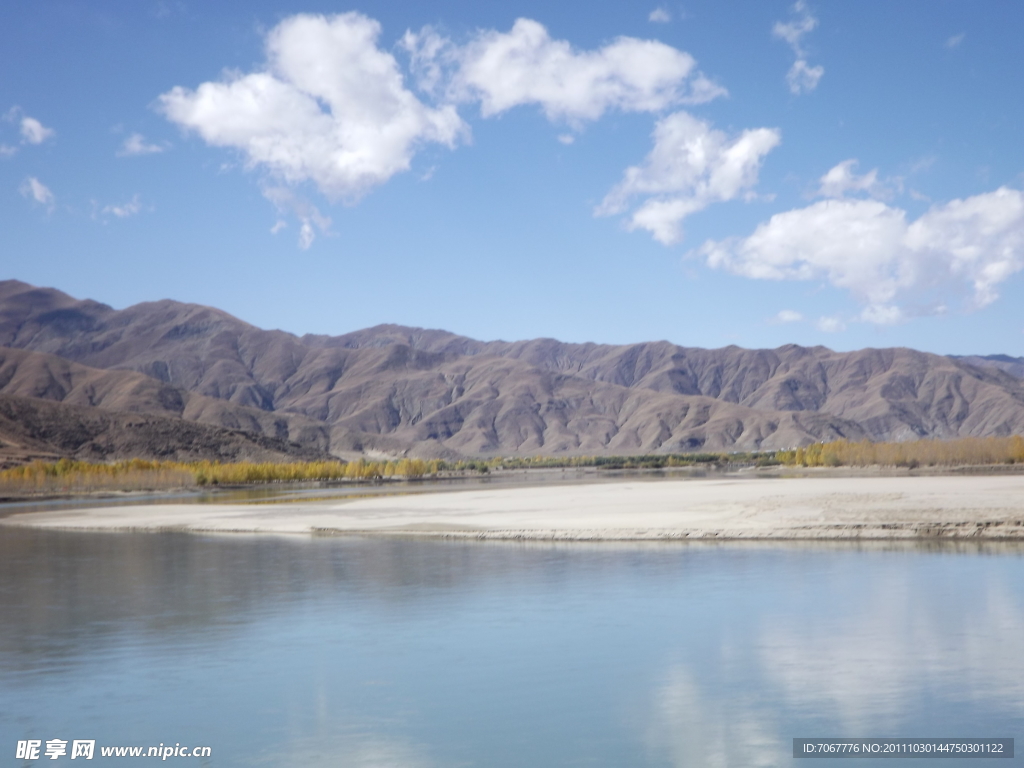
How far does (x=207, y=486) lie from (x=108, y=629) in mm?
80167

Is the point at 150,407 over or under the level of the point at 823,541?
over

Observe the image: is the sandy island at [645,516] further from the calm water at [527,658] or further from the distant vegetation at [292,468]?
the distant vegetation at [292,468]

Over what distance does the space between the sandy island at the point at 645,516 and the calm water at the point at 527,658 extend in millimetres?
3498

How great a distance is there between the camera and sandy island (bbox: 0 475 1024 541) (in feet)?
102

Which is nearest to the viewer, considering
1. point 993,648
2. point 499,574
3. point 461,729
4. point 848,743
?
point 848,743

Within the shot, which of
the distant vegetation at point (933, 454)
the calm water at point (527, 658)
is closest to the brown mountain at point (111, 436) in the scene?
the distant vegetation at point (933, 454)

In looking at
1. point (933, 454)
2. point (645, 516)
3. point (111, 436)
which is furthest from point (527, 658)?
point (111, 436)

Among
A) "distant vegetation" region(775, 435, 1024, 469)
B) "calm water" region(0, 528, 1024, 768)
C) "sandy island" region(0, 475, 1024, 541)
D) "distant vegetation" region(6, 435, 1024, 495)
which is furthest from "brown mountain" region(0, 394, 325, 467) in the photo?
"calm water" region(0, 528, 1024, 768)

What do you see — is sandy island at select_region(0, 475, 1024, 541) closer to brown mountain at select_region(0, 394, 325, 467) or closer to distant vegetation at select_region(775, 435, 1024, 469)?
distant vegetation at select_region(775, 435, 1024, 469)

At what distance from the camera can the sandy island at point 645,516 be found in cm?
3100

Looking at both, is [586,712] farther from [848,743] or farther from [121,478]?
[121,478]

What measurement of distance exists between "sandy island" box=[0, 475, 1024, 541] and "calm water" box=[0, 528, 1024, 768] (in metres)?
3.50

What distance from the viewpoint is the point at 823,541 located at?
30047 millimetres

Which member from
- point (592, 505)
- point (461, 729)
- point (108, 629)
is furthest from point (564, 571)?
point (592, 505)
